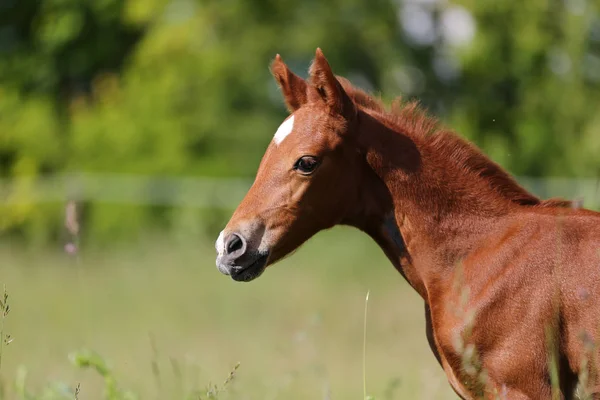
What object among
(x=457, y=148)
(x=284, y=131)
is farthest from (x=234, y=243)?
(x=457, y=148)

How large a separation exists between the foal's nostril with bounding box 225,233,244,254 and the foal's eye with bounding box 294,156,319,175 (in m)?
0.38

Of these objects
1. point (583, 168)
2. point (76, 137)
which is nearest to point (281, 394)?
point (583, 168)

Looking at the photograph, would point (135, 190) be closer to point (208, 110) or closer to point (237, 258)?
point (208, 110)

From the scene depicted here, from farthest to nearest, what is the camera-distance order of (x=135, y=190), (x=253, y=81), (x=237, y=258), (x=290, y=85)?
1. (x=253, y=81)
2. (x=135, y=190)
3. (x=290, y=85)
4. (x=237, y=258)

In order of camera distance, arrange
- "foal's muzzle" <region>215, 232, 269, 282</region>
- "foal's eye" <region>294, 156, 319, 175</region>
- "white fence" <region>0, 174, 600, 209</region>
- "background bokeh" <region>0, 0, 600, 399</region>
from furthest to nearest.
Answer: "white fence" <region>0, 174, 600, 209</region>
"background bokeh" <region>0, 0, 600, 399</region>
"foal's eye" <region>294, 156, 319, 175</region>
"foal's muzzle" <region>215, 232, 269, 282</region>

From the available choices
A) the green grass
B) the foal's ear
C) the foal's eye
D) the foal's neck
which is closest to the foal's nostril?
the foal's eye

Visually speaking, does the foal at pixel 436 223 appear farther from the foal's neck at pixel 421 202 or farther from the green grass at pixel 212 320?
the green grass at pixel 212 320

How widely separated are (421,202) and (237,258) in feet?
2.62

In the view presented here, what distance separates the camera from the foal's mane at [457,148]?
3963 mm

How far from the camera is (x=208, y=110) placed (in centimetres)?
1948

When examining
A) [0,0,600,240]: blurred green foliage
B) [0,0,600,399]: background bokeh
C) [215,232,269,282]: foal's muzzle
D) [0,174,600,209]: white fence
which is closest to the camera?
[215,232,269,282]: foal's muzzle

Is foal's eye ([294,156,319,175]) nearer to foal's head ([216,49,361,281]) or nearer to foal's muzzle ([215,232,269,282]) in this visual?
foal's head ([216,49,361,281])

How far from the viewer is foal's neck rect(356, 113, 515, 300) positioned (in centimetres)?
386

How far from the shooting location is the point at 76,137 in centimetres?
2016
